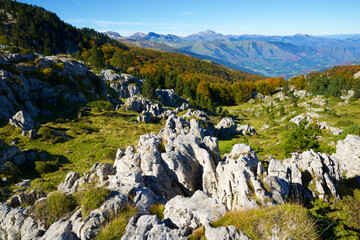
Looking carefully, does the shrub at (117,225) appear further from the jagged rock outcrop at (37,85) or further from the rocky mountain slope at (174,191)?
the jagged rock outcrop at (37,85)

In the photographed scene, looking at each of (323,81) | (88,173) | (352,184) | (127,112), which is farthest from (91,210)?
(323,81)

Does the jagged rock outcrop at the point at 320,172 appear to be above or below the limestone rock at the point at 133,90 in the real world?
below

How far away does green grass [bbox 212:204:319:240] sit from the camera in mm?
7082

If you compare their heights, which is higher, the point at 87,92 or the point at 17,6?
the point at 17,6

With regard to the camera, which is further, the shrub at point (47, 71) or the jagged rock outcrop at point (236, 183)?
the shrub at point (47, 71)

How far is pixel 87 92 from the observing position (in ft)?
223

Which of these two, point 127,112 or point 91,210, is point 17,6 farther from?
point 91,210

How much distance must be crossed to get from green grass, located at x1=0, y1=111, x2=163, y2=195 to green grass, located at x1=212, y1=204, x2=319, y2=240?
2024 cm

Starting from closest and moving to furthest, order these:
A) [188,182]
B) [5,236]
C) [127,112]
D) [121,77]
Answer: [5,236]
[188,182]
[127,112]
[121,77]

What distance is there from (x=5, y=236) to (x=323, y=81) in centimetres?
15687

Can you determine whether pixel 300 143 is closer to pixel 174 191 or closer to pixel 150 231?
pixel 174 191

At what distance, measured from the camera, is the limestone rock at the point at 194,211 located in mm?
9611

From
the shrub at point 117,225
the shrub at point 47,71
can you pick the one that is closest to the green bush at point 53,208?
the shrub at point 117,225

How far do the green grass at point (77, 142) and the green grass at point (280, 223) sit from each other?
2024cm
